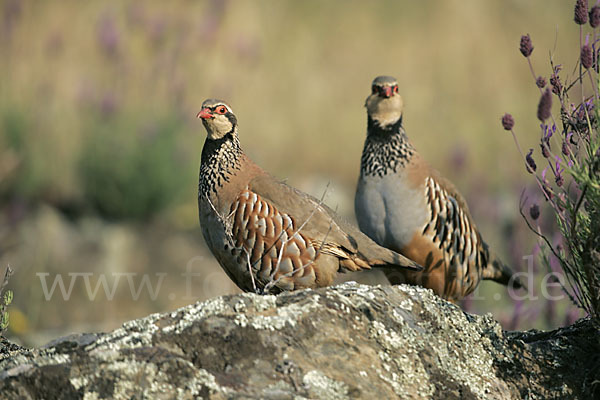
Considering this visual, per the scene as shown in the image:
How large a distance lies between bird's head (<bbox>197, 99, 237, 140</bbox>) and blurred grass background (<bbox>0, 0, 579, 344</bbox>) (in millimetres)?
2065

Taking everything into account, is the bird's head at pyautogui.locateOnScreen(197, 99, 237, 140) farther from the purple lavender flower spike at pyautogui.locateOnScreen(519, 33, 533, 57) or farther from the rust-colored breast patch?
the purple lavender flower spike at pyautogui.locateOnScreen(519, 33, 533, 57)

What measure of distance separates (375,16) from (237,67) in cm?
299

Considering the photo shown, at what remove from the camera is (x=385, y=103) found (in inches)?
196

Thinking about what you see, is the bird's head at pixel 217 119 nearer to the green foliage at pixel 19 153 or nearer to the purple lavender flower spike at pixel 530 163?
the purple lavender flower spike at pixel 530 163

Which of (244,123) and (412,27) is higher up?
(412,27)

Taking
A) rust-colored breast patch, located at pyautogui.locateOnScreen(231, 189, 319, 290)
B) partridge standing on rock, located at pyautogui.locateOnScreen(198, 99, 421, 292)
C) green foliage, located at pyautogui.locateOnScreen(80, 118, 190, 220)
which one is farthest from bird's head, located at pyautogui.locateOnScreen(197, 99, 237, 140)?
green foliage, located at pyautogui.locateOnScreen(80, 118, 190, 220)

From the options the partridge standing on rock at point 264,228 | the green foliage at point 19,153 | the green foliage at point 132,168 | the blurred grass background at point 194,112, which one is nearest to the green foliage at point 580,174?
the partridge standing on rock at point 264,228

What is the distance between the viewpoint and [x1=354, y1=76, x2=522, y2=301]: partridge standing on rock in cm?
481

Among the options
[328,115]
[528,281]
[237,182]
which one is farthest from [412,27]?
[237,182]

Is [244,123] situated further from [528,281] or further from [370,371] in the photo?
[370,371]

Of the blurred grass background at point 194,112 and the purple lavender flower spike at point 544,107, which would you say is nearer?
the purple lavender flower spike at point 544,107

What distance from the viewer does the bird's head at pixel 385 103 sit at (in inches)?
195

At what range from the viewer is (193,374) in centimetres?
217

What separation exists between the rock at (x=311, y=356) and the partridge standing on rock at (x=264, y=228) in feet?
4.21
